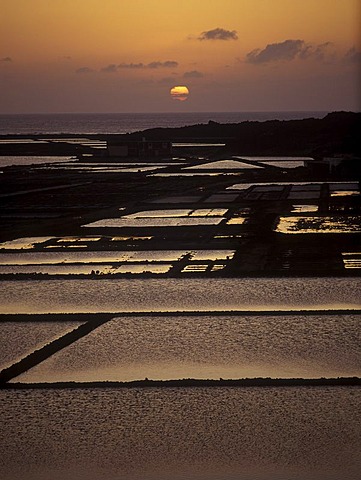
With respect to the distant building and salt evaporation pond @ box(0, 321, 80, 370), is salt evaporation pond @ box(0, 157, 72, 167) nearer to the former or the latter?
the distant building

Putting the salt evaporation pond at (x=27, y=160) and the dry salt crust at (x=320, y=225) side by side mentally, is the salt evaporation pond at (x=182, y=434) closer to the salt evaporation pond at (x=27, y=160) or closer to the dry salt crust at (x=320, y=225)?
the dry salt crust at (x=320, y=225)

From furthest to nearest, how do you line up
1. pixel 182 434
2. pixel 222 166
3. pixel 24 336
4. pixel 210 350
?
pixel 222 166, pixel 24 336, pixel 210 350, pixel 182 434

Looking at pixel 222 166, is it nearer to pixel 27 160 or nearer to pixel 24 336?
pixel 27 160

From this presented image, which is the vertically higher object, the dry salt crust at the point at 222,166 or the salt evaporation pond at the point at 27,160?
the dry salt crust at the point at 222,166

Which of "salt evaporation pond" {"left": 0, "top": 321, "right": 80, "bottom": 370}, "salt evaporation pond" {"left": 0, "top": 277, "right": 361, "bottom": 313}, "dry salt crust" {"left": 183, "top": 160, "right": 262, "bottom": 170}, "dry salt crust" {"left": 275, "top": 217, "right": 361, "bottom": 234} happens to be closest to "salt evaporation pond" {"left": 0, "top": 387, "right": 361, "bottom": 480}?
"salt evaporation pond" {"left": 0, "top": 321, "right": 80, "bottom": 370}

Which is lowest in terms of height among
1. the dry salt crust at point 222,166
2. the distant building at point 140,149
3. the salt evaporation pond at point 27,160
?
the salt evaporation pond at point 27,160

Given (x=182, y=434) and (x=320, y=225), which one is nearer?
(x=182, y=434)

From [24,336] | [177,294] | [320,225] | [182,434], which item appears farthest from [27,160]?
[182,434]

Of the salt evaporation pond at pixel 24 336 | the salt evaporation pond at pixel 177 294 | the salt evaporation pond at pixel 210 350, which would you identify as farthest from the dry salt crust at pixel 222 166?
the salt evaporation pond at pixel 210 350
